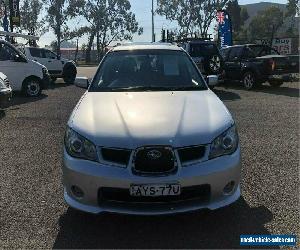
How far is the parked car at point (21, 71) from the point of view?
1352 cm

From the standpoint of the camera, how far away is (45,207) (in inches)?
174

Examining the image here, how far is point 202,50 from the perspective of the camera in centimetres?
1593

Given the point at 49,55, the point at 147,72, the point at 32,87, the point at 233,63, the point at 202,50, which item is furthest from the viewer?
the point at 49,55

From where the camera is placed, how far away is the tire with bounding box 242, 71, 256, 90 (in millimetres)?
15344

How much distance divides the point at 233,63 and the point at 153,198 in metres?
13.6

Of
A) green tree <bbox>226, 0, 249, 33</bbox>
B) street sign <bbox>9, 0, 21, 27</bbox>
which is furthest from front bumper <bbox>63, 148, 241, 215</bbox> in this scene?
green tree <bbox>226, 0, 249, 33</bbox>

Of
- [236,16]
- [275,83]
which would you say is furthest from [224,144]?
[236,16]

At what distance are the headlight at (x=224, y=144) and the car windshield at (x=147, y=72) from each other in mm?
1296

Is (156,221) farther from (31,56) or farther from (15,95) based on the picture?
(31,56)

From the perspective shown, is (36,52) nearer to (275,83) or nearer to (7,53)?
(7,53)

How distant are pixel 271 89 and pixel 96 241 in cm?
1302

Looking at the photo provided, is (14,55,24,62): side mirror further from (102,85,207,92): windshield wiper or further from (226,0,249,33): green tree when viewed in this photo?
(226,0,249,33): green tree

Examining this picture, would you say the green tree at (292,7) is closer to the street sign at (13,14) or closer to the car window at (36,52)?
the street sign at (13,14)

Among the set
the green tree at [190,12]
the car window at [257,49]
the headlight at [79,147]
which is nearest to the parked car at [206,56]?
the car window at [257,49]
